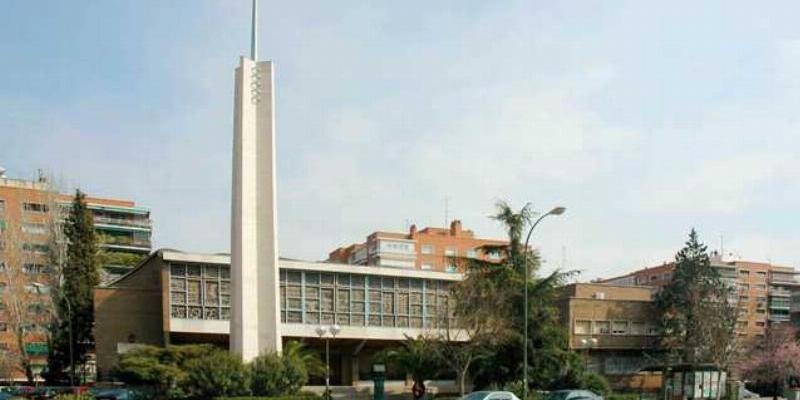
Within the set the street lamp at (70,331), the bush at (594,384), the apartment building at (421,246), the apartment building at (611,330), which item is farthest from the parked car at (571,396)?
the apartment building at (421,246)

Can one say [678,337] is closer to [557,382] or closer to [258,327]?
[557,382]

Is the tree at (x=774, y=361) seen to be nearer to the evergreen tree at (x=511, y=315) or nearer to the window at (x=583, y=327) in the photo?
the window at (x=583, y=327)

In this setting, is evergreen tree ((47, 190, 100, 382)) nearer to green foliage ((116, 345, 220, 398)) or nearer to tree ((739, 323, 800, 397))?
green foliage ((116, 345, 220, 398))

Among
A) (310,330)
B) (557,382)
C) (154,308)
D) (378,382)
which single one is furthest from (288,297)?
(557,382)

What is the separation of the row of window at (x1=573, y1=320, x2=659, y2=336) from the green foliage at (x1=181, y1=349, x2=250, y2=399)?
1083 inches

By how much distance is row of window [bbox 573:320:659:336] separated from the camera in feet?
194

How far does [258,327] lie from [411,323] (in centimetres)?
1656

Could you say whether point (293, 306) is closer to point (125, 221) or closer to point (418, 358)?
point (418, 358)

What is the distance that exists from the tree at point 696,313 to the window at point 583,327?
6.55m

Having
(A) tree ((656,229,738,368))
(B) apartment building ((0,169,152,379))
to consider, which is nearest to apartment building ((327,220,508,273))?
(B) apartment building ((0,169,152,379))

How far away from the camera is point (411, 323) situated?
186 ft

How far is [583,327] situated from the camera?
194 ft

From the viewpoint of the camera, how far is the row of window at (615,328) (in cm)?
5916

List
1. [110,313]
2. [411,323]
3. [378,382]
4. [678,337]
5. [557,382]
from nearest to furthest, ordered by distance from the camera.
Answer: [378,382] < [557,382] < [110,313] < [411,323] < [678,337]
